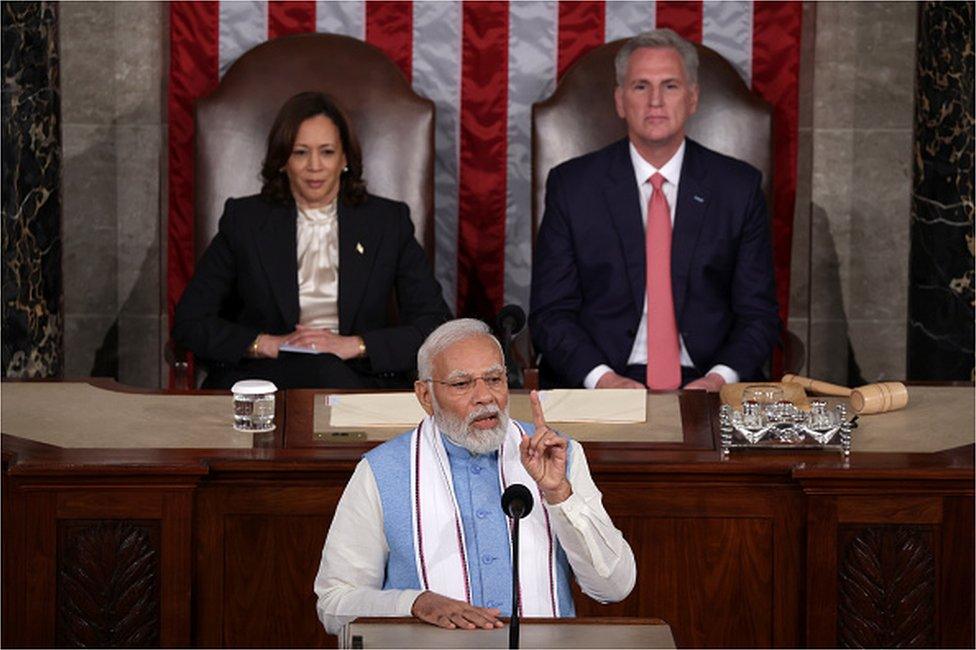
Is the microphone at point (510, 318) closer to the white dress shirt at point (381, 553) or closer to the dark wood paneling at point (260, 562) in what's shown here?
the dark wood paneling at point (260, 562)

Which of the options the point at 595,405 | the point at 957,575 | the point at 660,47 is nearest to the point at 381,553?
the point at 595,405

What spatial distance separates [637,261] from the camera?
5949mm

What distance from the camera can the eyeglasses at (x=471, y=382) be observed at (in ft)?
12.4

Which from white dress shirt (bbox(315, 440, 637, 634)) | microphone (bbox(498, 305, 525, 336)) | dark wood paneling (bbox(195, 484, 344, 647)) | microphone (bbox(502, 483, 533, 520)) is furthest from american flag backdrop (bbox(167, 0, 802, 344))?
microphone (bbox(502, 483, 533, 520))

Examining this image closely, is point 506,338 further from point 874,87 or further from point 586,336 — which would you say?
point 874,87

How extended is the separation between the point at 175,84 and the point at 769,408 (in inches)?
112

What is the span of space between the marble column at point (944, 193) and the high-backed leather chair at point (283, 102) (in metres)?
1.62

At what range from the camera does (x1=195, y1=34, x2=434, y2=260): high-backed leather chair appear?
6.36 meters

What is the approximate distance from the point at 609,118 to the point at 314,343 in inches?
52.2

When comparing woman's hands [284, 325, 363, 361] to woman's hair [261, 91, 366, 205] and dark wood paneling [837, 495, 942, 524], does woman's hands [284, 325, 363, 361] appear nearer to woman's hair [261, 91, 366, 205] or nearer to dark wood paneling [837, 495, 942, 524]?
woman's hair [261, 91, 366, 205]

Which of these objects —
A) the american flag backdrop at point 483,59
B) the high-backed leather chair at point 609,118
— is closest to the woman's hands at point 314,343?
the high-backed leather chair at point 609,118

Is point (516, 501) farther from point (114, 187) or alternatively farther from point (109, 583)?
point (114, 187)

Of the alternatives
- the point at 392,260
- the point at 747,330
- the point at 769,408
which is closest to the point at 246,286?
the point at 392,260

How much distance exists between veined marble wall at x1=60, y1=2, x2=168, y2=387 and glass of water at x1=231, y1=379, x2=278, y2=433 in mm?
2278
